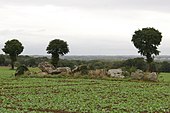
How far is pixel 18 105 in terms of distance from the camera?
2222cm

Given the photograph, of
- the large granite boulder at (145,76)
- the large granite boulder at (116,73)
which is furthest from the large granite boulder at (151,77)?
the large granite boulder at (116,73)

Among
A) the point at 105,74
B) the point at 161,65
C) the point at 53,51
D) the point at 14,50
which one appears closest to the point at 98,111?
the point at 105,74

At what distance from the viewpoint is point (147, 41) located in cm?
6569

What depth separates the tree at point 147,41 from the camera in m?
65.5

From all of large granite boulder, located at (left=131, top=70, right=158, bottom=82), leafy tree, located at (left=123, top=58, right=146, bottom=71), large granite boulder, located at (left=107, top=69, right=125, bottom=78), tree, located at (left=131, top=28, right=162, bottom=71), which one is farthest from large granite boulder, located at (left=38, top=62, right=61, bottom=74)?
leafy tree, located at (left=123, top=58, right=146, bottom=71)

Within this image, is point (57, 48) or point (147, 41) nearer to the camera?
point (147, 41)

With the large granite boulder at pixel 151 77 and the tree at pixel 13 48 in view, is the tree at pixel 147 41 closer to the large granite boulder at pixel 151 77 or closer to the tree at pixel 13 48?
the large granite boulder at pixel 151 77

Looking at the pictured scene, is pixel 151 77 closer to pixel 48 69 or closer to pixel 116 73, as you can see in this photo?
pixel 116 73

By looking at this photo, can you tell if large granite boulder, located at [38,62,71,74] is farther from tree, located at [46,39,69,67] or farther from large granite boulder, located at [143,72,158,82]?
tree, located at [46,39,69,67]

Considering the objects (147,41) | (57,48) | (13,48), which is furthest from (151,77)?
(13,48)

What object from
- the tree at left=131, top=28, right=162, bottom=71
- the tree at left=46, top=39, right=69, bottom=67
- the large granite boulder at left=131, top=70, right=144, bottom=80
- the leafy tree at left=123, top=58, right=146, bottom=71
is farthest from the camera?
the leafy tree at left=123, top=58, right=146, bottom=71

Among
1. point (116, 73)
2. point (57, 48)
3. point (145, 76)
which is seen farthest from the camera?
point (57, 48)

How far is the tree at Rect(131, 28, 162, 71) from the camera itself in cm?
6550

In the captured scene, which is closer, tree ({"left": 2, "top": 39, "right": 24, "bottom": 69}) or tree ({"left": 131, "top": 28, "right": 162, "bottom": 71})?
tree ({"left": 131, "top": 28, "right": 162, "bottom": 71})
